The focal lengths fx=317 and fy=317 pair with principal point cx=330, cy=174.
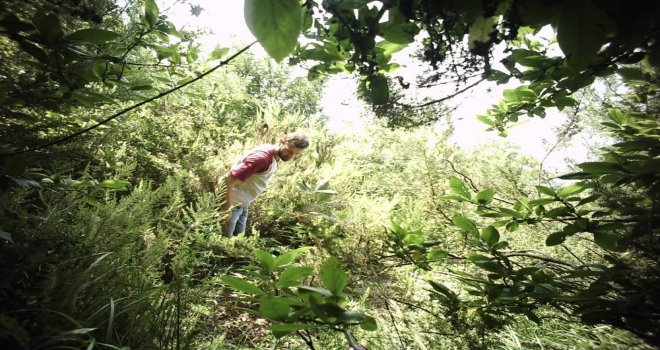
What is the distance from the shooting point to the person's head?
3.40 m

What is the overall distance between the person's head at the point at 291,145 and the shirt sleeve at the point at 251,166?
0.22 m

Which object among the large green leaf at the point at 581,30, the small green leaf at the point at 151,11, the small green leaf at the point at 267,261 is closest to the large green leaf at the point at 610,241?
the large green leaf at the point at 581,30

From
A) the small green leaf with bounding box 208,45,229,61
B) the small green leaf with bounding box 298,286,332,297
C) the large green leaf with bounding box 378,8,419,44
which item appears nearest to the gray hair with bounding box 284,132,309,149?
the small green leaf with bounding box 208,45,229,61

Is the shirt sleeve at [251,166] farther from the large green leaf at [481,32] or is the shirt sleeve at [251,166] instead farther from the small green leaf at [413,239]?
the large green leaf at [481,32]

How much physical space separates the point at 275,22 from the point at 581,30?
0.40 m

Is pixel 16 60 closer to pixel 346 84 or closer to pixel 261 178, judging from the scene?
pixel 346 84

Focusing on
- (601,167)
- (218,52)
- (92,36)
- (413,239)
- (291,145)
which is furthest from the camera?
(291,145)

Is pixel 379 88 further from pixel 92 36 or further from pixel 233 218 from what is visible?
pixel 233 218

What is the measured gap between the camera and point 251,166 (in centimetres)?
316

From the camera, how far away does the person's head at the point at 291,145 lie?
11.2 ft

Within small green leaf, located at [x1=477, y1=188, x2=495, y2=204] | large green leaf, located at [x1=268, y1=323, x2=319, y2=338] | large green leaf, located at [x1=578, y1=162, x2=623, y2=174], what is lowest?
large green leaf, located at [x1=268, y1=323, x2=319, y2=338]

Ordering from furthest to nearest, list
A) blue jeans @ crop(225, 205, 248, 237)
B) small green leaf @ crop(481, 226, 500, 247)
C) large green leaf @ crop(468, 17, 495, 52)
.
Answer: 1. blue jeans @ crop(225, 205, 248, 237)
2. small green leaf @ crop(481, 226, 500, 247)
3. large green leaf @ crop(468, 17, 495, 52)

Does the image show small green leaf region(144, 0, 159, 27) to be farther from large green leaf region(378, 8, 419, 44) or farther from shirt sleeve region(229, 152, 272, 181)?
shirt sleeve region(229, 152, 272, 181)

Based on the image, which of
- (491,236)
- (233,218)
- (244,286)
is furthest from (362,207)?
(233,218)
